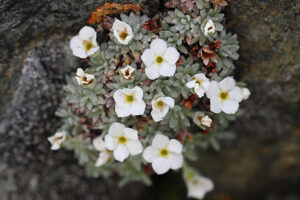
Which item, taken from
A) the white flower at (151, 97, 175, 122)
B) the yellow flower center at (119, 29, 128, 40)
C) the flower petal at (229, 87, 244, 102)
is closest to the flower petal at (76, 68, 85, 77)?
the yellow flower center at (119, 29, 128, 40)

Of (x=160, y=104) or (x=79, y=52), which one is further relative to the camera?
(x=79, y=52)

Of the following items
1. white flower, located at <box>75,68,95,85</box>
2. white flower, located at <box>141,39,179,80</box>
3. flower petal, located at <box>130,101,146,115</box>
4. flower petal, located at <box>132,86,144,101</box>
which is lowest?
flower petal, located at <box>130,101,146,115</box>

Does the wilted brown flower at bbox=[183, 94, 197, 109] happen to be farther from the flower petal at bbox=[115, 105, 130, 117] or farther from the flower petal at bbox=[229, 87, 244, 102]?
the flower petal at bbox=[115, 105, 130, 117]

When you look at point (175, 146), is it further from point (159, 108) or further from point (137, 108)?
point (137, 108)

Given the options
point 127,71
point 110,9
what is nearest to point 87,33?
point 110,9

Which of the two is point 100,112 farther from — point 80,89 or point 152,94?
point 152,94

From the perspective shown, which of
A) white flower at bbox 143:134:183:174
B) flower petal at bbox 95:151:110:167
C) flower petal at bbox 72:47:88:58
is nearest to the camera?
flower petal at bbox 72:47:88:58
